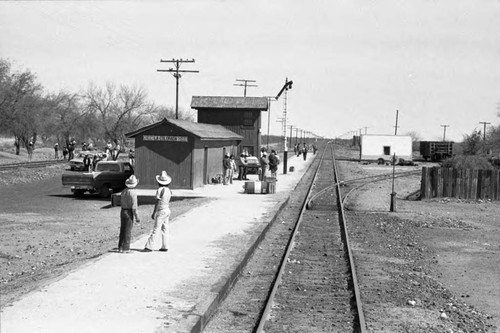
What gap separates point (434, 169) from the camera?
105ft

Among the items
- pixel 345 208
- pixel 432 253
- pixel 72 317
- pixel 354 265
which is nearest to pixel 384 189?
pixel 345 208

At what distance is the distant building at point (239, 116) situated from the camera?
48594 millimetres

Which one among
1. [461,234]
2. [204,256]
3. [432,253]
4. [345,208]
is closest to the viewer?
[204,256]

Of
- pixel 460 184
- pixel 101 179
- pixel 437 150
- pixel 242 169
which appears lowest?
pixel 101 179

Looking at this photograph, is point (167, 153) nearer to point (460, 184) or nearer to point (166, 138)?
point (166, 138)

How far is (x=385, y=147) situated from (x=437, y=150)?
427 inches

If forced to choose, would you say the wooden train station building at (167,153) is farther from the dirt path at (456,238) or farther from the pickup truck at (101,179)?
the dirt path at (456,238)

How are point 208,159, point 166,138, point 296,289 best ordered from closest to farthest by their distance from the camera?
1. point 296,289
2. point 166,138
3. point 208,159

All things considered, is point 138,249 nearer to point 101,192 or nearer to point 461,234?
point 461,234

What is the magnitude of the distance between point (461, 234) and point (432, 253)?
4.36 meters

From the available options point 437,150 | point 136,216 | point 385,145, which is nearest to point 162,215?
point 136,216

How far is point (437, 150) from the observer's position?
8250cm

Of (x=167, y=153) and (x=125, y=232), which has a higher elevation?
(x=167, y=153)

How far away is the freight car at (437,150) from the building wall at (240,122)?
129ft
